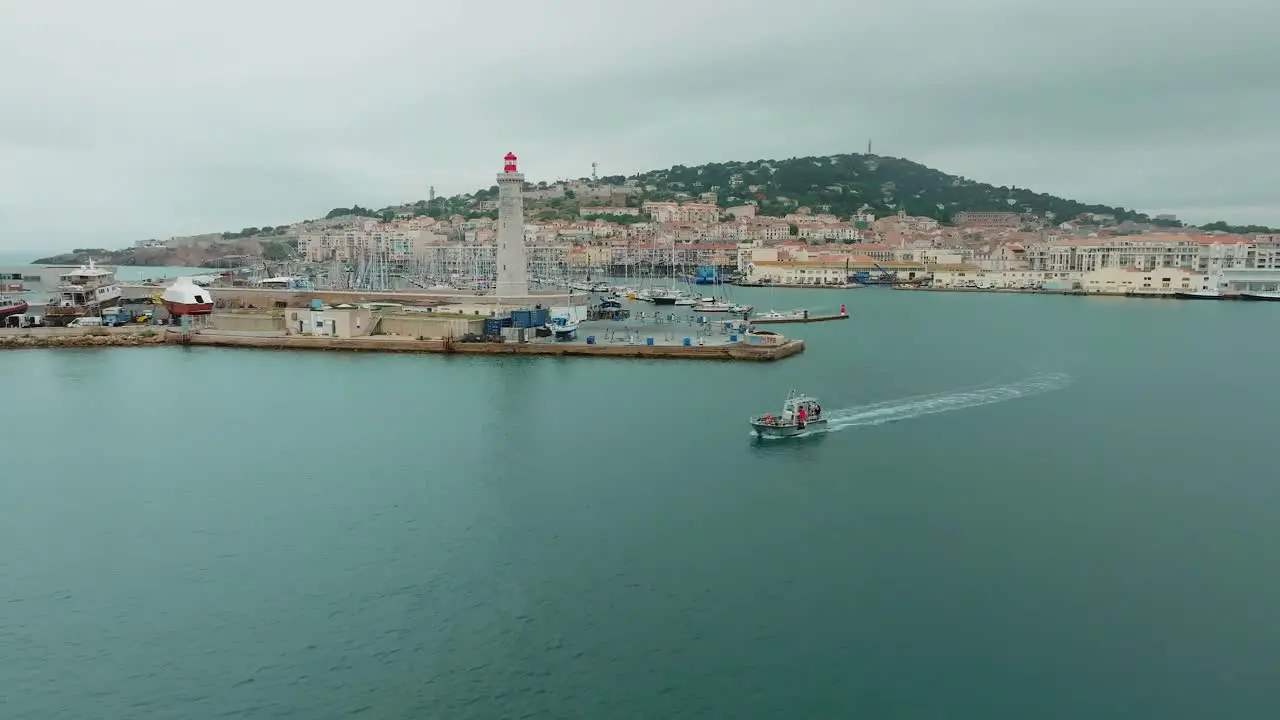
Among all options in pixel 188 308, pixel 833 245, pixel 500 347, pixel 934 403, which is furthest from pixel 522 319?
pixel 833 245

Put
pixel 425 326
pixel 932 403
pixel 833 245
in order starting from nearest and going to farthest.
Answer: pixel 932 403, pixel 425 326, pixel 833 245

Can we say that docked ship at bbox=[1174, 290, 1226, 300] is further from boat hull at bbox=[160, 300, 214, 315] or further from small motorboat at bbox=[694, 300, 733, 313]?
boat hull at bbox=[160, 300, 214, 315]

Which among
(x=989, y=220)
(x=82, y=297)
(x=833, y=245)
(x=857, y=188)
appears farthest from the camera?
(x=857, y=188)

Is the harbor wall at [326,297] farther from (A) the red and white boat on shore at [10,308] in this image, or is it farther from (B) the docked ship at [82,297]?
(A) the red and white boat on shore at [10,308]

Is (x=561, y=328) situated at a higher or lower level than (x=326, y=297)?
lower

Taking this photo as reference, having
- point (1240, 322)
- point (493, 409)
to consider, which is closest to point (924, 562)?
point (493, 409)

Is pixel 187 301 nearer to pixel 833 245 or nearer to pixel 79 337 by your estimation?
pixel 79 337
